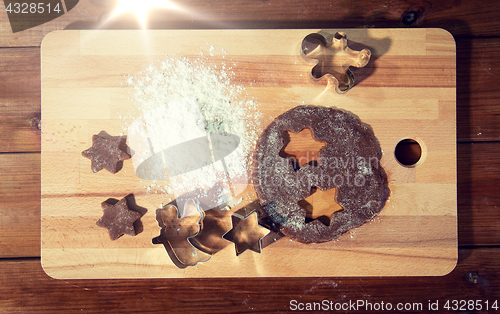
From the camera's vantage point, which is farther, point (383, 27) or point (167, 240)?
point (383, 27)

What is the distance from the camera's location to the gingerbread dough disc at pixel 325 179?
1634 mm

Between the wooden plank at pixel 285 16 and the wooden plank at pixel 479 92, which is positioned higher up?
the wooden plank at pixel 285 16

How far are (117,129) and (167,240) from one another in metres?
0.80

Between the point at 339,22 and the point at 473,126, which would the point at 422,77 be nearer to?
the point at 473,126

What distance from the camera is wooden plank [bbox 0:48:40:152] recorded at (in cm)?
177

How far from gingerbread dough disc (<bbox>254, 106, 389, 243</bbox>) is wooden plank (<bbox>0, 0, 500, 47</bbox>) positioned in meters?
0.70

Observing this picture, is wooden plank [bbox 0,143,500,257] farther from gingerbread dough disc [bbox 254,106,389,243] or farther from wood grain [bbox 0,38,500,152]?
gingerbread dough disc [bbox 254,106,389,243]

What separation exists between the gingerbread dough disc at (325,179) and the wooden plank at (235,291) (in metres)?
0.45

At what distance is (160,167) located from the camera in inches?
66.5

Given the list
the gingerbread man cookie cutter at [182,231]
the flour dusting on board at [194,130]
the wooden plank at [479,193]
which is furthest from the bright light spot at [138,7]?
the wooden plank at [479,193]

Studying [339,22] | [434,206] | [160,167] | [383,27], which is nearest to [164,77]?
[160,167]

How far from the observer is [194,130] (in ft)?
5.49

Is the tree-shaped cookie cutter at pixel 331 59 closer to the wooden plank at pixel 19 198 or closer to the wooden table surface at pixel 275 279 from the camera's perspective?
the wooden table surface at pixel 275 279

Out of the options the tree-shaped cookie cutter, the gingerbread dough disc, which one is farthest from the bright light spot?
the gingerbread dough disc
